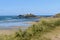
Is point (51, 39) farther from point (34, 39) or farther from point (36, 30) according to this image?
point (36, 30)

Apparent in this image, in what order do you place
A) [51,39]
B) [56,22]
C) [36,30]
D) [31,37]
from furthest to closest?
[56,22], [36,30], [31,37], [51,39]

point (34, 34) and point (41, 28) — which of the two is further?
point (41, 28)

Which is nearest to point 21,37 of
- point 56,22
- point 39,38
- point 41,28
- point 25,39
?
point 25,39

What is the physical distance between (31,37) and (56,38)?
4.51 feet

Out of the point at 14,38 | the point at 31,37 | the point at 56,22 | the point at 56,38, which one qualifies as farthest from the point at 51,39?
the point at 56,22

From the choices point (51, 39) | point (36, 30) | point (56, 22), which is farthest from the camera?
point (56, 22)

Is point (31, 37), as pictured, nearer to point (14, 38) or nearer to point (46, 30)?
point (14, 38)

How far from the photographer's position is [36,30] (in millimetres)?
11633

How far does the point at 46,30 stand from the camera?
1193cm

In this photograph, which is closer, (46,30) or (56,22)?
(46,30)

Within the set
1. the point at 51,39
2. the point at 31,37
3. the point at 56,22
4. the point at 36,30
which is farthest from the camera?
the point at 56,22

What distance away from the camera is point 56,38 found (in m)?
9.67

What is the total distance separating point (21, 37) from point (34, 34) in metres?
1.02

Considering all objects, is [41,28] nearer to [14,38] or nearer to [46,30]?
[46,30]
